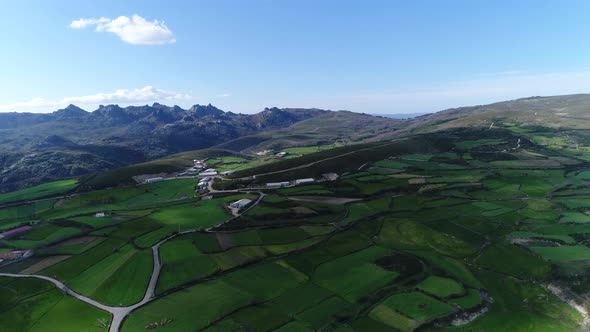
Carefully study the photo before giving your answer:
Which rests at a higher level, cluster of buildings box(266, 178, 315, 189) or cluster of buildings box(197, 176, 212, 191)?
cluster of buildings box(197, 176, 212, 191)

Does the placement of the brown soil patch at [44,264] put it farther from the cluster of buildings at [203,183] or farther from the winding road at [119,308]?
the cluster of buildings at [203,183]

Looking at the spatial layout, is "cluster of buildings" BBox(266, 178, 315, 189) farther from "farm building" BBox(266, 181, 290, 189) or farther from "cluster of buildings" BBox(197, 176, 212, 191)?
"cluster of buildings" BBox(197, 176, 212, 191)

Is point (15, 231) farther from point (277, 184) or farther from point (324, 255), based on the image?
point (324, 255)

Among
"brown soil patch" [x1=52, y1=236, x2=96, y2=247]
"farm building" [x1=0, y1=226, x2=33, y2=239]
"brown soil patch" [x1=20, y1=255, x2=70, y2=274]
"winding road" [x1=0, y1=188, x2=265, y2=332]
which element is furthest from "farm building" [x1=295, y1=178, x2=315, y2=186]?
"farm building" [x1=0, y1=226, x2=33, y2=239]

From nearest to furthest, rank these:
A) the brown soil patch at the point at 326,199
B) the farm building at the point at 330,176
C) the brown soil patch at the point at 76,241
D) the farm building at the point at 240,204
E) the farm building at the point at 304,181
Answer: the brown soil patch at the point at 76,241
the farm building at the point at 240,204
the brown soil patch at the point at 326,199
the farm building at the point at 304,181
the farm building at the point at 330,176

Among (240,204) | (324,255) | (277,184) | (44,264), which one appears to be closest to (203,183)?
(277,184)

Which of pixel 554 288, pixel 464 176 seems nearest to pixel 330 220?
pixel 554 288

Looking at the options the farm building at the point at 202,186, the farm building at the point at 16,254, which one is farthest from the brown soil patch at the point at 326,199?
the farm building at the point at 16,254

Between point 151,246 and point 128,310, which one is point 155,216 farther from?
Answer: point 128,310
